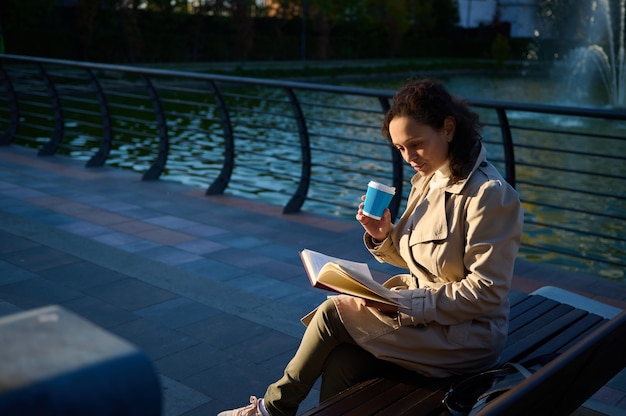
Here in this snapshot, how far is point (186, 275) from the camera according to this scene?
5371 mm

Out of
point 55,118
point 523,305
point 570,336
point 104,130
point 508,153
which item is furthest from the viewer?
point 55,118

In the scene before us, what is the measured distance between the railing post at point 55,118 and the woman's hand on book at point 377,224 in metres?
8.24

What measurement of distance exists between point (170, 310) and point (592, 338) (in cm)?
321

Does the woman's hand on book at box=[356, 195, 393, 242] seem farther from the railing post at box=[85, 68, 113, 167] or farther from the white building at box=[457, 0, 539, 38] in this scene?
the white building at box=[457, 0, 539, 38]

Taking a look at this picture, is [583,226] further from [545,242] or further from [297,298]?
[297,298]

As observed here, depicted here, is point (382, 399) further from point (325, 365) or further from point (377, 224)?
point (377, 224)

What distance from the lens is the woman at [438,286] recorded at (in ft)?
8.36

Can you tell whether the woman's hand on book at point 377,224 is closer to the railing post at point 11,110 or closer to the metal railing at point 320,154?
the metal railing at point 320,154

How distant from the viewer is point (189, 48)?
4047 centimetres

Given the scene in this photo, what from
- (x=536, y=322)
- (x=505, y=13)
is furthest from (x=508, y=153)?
(x=505, y=13)

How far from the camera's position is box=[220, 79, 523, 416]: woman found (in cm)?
255

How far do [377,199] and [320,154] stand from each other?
11634 millimetres

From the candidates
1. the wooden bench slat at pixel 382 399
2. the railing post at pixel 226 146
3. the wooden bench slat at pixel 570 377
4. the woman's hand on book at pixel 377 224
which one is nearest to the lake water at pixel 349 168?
the railing post at pixel 226 146

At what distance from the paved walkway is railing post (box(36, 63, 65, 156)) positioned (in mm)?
1944
